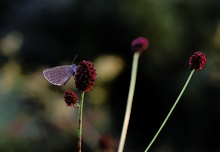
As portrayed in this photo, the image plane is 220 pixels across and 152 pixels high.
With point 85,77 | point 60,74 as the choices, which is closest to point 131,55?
point 60,74

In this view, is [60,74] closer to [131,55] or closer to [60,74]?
[60,74]

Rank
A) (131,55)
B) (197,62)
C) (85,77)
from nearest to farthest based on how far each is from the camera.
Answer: (85,77) < (197,62) < (131,55)

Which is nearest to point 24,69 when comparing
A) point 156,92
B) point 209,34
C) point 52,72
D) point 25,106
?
point 25,106

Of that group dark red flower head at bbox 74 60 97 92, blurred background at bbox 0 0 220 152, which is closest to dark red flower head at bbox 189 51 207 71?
dark red flower head at bbox 74 60 97 92

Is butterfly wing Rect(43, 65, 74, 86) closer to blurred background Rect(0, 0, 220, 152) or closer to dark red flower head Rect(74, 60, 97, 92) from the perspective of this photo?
dark red flower head Rect(74, 60, 97, 92)

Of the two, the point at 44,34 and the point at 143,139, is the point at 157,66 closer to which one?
the point at 143,139

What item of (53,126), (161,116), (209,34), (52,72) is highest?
(209,34)
